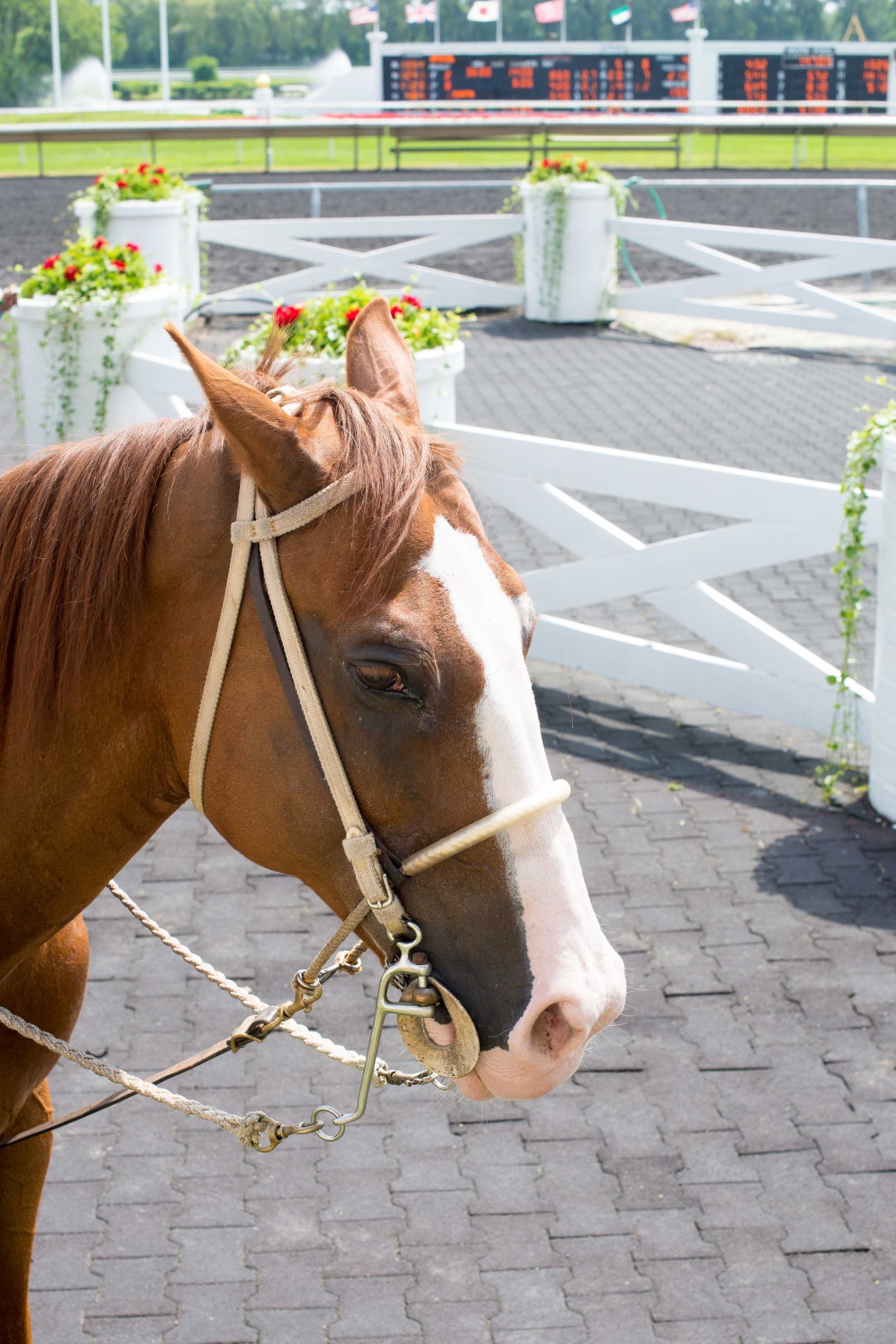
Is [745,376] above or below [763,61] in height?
below

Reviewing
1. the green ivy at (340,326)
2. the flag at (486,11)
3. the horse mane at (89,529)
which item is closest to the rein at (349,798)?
the horse mane at (89,529)

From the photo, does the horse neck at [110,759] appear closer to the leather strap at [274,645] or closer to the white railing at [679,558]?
the leather strap at [274,645]

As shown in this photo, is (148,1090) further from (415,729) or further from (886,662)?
(886,662)

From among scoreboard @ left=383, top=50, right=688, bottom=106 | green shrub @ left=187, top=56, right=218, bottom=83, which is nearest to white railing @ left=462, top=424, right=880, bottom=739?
scoreboard @ left=383, top=50, right=688, bottom=106

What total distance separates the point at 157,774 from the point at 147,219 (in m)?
12.8

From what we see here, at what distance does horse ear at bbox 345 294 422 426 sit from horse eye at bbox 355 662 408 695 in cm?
49

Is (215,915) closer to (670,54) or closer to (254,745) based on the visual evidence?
(254,745)

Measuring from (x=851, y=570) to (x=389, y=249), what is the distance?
12063 mm

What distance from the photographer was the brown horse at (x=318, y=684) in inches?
66.4

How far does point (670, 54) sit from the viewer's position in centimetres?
3703

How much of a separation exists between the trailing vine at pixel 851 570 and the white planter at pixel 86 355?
3.95m

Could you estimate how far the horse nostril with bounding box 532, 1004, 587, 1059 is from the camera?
1.70 meters

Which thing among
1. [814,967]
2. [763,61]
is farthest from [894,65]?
[814,967]

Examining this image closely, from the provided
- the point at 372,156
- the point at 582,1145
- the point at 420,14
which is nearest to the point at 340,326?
the point at 582,1145
